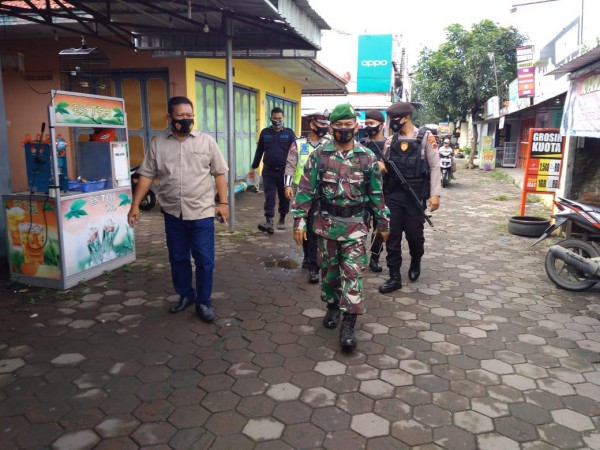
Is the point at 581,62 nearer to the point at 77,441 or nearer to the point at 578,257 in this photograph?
the point at 578,257

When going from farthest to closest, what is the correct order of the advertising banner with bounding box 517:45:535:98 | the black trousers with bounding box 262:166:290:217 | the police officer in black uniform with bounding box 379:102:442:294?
the advertising banner with bounding box 517:45:535:98 < the black trousers with bounding box 262:166:290:217 < the police officer in black uniform with bounding box 379:102:442:294

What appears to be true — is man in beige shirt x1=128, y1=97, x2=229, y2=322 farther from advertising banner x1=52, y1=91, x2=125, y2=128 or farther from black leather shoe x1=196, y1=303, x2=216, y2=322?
advertising banner x1=52, y1=91, x2=125, y2=128

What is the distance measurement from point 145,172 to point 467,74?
2091 cm

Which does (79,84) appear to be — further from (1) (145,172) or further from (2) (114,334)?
(2) (114,334)

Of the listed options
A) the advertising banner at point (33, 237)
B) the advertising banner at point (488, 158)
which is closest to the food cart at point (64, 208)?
the advertising banner at point (33, 237)

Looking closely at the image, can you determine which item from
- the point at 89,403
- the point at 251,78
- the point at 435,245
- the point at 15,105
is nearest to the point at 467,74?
the point at 251,78

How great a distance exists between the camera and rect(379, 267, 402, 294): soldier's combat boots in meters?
4.62

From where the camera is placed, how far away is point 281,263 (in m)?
5.69

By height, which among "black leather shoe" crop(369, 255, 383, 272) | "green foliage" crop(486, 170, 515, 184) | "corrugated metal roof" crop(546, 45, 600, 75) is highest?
"corrugated metal roof" crop(546, 45, 600, 75)

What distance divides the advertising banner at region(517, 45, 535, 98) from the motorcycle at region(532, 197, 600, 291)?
10974 mm

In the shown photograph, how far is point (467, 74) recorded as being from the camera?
69.9 feet

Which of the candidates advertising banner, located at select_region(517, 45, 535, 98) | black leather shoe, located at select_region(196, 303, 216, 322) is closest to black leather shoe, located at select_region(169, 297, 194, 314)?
black leather shoe, located at select_region(196, 303, 216, 322)

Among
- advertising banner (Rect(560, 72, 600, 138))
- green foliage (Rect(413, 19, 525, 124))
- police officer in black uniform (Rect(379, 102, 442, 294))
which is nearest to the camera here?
police officer in black uniform (Rect(379, 102, 442, 294))

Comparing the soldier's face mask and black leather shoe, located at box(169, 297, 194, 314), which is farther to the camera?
the soldier's face mask
